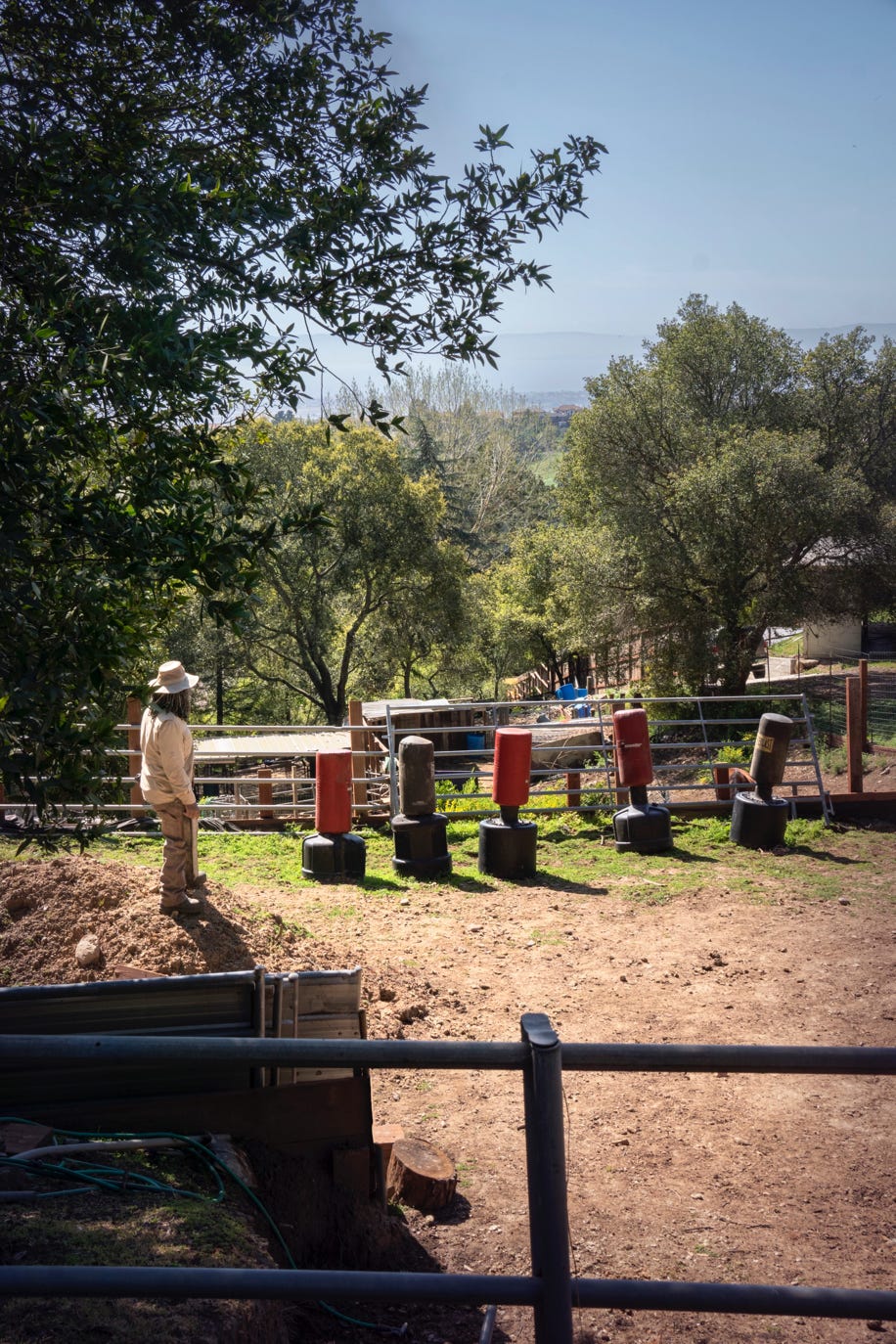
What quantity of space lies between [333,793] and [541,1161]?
28.0 ft

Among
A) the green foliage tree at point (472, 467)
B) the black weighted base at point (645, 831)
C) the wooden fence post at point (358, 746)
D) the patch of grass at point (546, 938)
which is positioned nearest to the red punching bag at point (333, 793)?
the wooden fence post at point (358, 746)

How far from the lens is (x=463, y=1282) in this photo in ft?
6.37

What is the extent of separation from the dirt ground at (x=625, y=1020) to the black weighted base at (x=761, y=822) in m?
0.68

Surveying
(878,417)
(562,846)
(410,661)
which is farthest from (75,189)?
(878,417)

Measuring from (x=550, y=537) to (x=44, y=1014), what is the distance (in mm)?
29255

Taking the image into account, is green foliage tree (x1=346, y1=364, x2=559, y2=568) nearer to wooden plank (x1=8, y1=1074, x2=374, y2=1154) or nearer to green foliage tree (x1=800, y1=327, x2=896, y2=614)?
green foliage tree (x1=800, y1=327, x2=896, y2=614)

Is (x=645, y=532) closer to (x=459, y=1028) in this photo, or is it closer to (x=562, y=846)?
(x=562, y=846)

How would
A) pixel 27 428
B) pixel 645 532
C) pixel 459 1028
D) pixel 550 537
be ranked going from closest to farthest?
pixel 27 428
pixel 459 1028
pixel 645 532
pixel 550 537

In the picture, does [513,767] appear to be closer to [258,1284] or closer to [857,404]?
[258,1284]

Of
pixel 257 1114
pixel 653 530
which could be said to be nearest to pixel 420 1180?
pixel 257 1114

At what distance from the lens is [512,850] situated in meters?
10.7

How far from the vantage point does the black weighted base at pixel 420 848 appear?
10.6m

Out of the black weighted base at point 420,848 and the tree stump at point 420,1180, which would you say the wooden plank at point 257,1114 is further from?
the black weighted base at point 420,848

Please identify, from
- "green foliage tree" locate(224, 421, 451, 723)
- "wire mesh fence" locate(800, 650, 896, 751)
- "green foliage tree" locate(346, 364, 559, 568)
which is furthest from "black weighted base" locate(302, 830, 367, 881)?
"green foliage tree" locate(346, 364, 559, 568)
